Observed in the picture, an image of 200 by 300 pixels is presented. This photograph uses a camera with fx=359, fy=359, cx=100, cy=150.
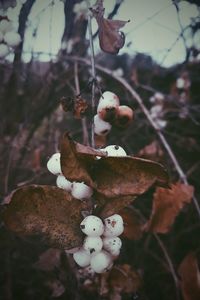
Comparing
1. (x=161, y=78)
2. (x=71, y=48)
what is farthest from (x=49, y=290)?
(x=161, y=78)

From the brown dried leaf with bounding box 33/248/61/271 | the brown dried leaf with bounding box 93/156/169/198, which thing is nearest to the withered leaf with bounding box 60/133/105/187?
the brown dried leaf with bounding box 93/156/169/198

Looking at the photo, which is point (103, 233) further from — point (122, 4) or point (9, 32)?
point (122, 4)

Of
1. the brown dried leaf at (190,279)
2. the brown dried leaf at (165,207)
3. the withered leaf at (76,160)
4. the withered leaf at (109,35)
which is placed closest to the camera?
the withered leaf at (76,160)

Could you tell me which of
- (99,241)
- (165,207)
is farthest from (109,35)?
(165,207)

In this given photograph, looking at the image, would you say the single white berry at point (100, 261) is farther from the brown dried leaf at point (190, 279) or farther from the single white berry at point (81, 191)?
the brown dried leaf at point (190, 279)

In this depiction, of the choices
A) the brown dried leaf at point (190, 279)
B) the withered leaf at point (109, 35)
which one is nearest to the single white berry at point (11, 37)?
the withered leaf at point (109, 35)

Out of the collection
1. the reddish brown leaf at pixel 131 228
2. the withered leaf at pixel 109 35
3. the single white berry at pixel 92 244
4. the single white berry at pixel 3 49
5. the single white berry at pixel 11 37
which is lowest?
the reddish brown leaf at pixel 131 228
